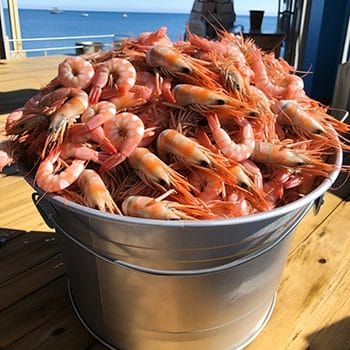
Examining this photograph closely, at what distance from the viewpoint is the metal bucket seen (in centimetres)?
84

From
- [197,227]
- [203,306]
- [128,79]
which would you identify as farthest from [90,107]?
[203,306]

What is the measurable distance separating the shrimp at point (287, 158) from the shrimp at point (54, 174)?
16.8 inches

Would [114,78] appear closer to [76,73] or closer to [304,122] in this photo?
Result: [76,73]

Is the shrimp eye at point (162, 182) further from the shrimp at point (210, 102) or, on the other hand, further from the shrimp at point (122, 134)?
the shrimp at point (210, 102)

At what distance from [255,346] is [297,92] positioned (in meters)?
0.77

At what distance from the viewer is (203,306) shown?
1011 millimetres

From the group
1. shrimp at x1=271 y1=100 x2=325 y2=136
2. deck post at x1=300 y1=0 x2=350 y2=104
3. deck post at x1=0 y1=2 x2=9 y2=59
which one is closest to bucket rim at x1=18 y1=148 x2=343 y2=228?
shrimp at x1=271 y1=100 x2=325 y2=136

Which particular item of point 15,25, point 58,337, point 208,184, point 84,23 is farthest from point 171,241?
point 84,23

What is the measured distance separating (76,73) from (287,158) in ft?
1.94

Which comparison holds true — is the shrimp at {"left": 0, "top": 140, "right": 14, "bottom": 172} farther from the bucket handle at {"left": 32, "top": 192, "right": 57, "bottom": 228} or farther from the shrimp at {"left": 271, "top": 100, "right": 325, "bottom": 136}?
the shrimp at {"left": 271, "top": 100, "right": 325, "bottom": 136}

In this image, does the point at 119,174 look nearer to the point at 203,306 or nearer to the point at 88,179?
the point at 88,179

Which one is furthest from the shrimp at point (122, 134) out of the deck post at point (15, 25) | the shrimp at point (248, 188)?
the deck post at point (15, 25)

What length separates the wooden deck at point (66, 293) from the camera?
48.3 inches

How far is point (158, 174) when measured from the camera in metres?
0.87
